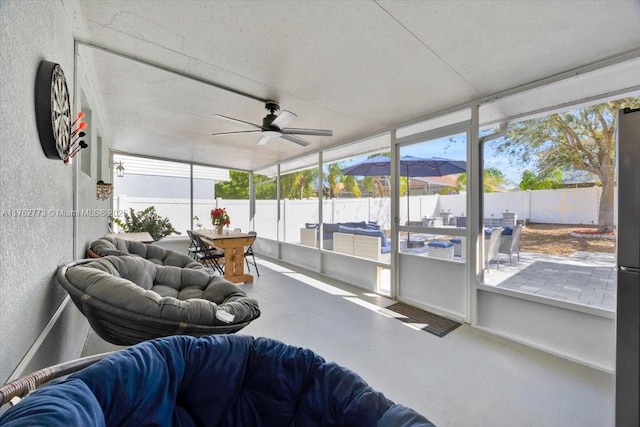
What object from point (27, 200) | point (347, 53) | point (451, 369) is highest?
point (347, 53)

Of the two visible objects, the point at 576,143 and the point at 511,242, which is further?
the point at 511,242

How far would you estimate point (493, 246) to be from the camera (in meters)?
3.07

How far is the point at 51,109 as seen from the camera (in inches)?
50.3

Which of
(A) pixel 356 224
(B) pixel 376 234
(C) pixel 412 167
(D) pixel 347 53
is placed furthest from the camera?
(A) pixel 356 224

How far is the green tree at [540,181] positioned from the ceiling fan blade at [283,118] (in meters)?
2.40

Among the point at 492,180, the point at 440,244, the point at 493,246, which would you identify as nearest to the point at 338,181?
the point at 440,244

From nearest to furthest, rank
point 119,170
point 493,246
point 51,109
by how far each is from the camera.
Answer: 1. point 51,109
2. point 493,246
3. point 119,170

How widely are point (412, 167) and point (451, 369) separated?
8.07ft

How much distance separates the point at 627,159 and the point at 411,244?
2.47m

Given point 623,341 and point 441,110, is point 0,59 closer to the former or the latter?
point 623,341

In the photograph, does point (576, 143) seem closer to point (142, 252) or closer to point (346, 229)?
point (346, 229)

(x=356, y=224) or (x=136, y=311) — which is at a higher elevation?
(x=356, y=224)

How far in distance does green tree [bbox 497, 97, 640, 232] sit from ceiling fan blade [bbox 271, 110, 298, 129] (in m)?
2.22

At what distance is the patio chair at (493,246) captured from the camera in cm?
304
